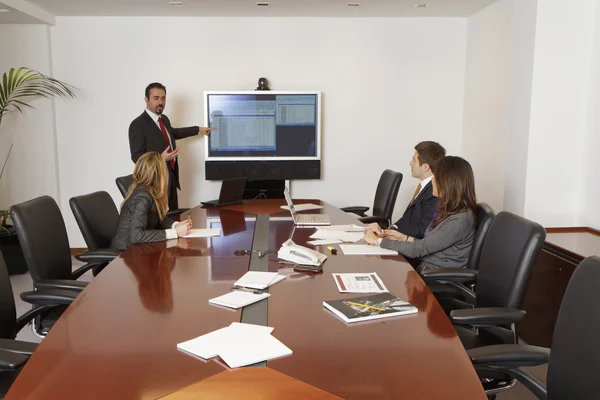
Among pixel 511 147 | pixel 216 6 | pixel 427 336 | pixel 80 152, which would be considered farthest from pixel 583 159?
pixel 80 152

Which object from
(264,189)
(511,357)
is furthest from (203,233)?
(264,189)

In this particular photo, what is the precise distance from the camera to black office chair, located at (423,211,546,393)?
207cm

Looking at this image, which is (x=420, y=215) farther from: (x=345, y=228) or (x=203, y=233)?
(x=203, y=233)

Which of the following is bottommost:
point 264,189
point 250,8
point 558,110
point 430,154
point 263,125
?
point 264,189

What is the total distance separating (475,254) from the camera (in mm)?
2842

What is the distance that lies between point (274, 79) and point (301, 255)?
367 centimetres

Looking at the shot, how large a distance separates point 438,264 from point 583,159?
149cm

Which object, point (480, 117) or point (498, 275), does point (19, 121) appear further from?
point (498, 275)

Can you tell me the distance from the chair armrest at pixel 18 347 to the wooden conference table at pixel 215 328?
97mm

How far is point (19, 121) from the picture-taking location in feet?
18.8

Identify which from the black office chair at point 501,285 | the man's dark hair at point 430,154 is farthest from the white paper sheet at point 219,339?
the man's dark hair at point 430,154

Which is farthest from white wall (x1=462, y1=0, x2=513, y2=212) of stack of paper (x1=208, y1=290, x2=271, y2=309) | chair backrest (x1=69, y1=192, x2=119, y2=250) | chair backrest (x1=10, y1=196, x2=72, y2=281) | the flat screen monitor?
chair backrest (x1=10, y1=196, x2=72, y2=281)

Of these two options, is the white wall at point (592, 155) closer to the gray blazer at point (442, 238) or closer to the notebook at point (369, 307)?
the gray blazer at point (442, 238)

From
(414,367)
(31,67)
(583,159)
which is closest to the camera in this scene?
(414,367)
